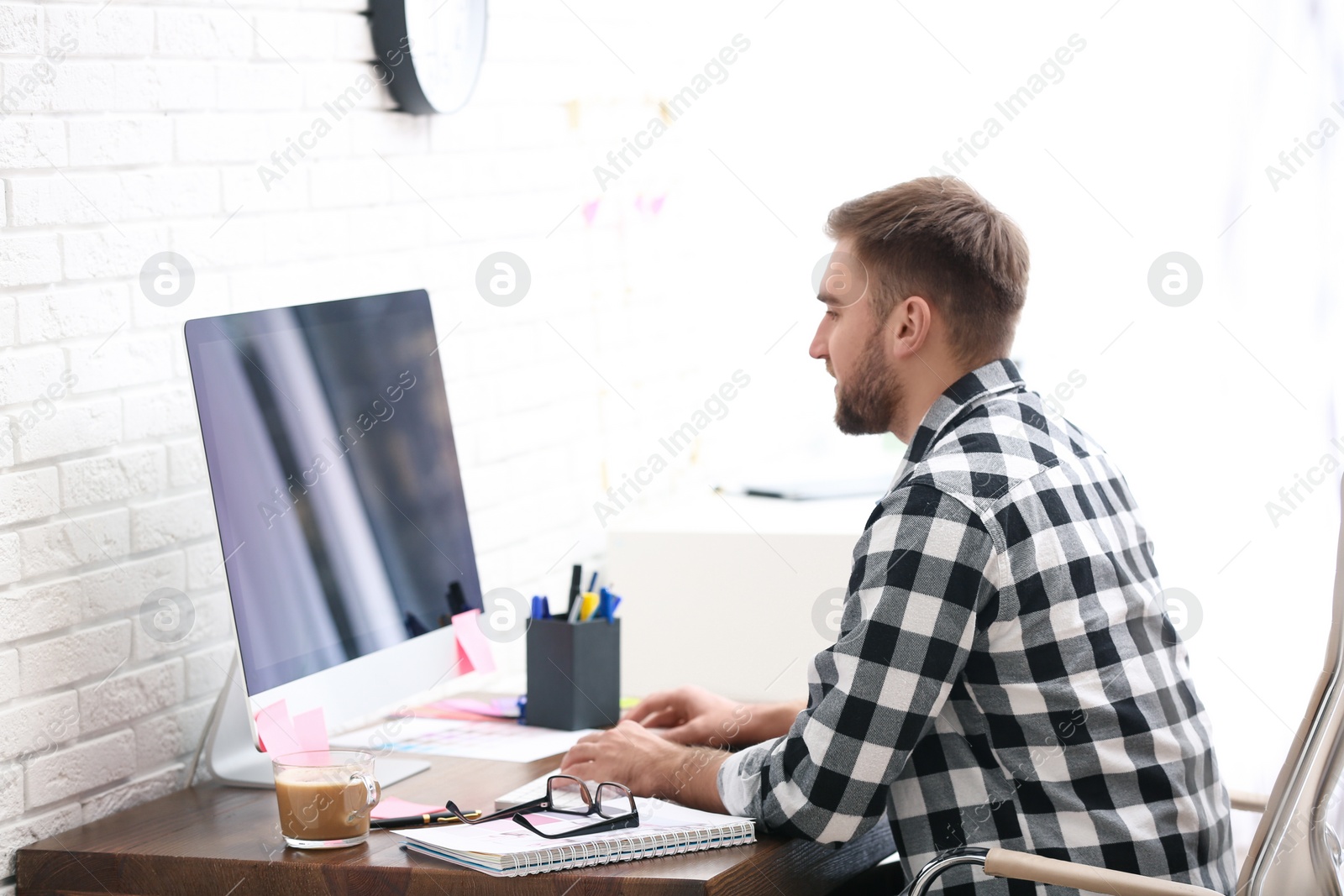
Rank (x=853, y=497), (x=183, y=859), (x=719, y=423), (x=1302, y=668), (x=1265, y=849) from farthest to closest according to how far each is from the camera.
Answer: (x=719, y=423), (x=853, y=497), (x=1302, y=668), (x=183, y=859), (x=1265, y=849)

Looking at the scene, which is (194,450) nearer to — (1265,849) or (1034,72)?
(1265,849)

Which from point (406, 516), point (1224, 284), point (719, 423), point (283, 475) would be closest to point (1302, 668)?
point (1224, 284)

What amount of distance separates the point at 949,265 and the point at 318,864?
3.31ft

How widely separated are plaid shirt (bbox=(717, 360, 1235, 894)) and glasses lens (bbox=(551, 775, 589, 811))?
181mm

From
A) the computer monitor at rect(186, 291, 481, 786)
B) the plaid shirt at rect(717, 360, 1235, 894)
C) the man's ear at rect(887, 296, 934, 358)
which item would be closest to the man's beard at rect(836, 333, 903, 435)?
the man's ear at rect(887, 296, 934, 358)

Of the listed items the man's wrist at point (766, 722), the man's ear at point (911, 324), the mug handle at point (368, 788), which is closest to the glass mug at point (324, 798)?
the mug handle at point (368, 788)

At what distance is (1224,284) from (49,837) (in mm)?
2053

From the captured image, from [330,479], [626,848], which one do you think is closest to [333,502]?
[330,479]

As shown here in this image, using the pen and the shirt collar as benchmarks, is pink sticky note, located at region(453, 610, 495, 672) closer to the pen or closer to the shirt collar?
the pen

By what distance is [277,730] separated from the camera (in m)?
1.56

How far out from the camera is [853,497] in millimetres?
2656

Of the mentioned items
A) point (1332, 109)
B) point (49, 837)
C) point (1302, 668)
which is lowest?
point (1302, 668)

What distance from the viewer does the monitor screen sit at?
153 cm

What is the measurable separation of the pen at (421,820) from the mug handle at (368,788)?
0.04 metres
